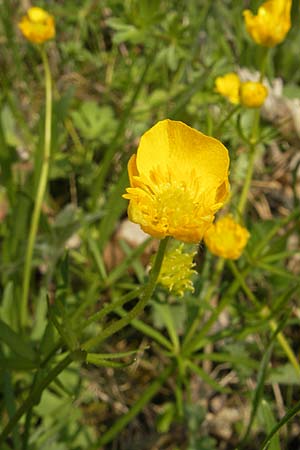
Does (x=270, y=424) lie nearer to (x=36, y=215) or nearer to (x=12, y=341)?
→ (x=12, y=341)

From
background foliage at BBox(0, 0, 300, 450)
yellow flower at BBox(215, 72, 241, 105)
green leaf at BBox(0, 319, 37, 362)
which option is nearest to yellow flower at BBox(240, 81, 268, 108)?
background foliage at BBox(0, 0, 300, 450)

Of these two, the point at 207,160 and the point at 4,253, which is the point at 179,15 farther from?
the point at 207,160

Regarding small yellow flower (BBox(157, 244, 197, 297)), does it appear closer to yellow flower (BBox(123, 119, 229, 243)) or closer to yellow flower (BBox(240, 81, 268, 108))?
yellow flower (BBox(123, 119, 229, 243))

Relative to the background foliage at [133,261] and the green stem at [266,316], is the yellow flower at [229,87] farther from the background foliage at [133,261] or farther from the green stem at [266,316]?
the green stem at [266,316]

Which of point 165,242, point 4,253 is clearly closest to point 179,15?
point 4,253

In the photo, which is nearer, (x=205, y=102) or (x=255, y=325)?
(x=255, y=325)

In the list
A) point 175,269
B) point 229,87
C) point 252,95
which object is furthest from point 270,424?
point 229,87

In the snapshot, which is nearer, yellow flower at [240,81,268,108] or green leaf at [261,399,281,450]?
green leaf at [261,399,281,450]

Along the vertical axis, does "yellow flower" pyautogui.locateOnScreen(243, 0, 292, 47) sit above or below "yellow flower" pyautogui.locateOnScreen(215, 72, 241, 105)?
above
